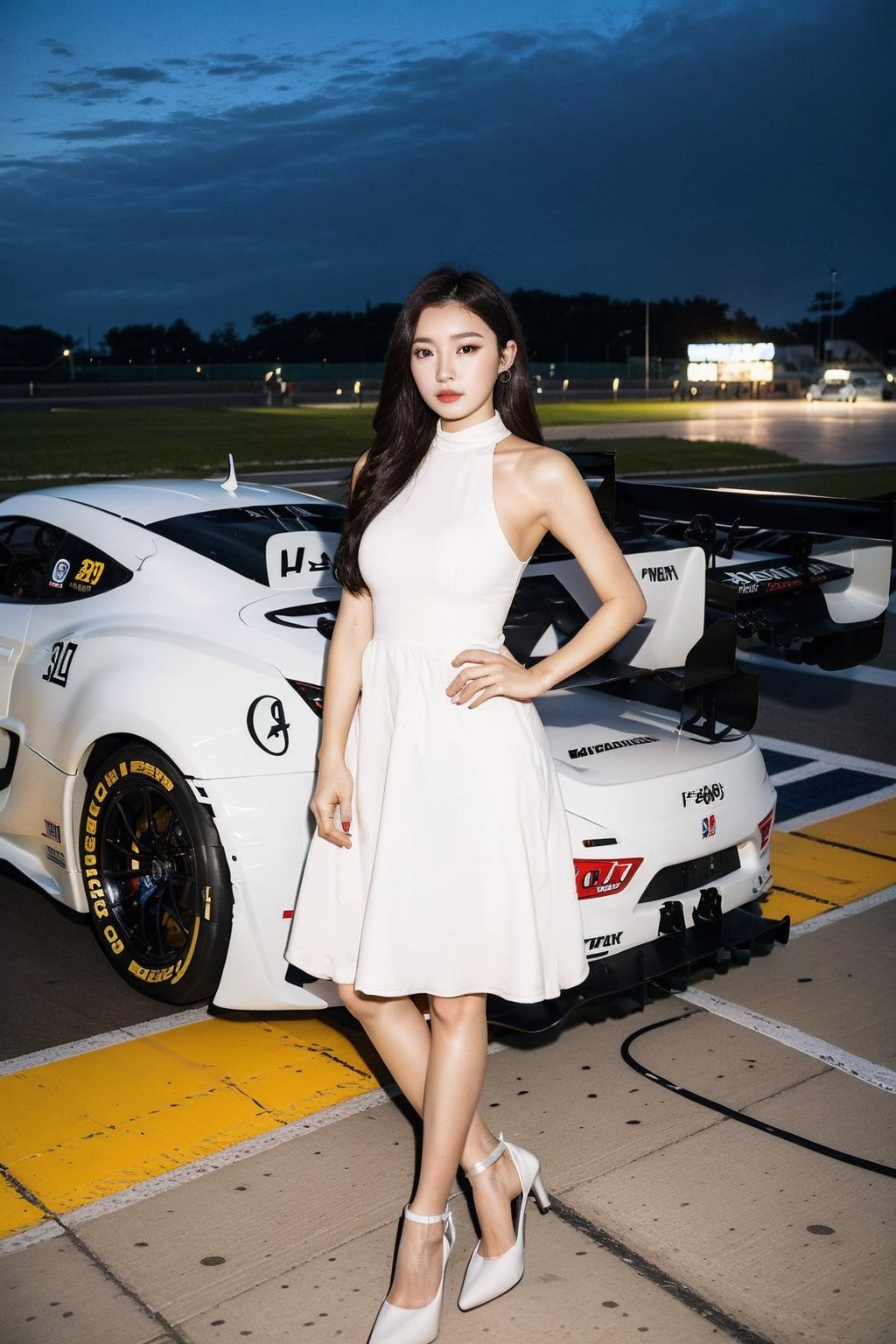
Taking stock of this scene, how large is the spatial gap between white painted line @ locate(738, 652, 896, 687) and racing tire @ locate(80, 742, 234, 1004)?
5.88 m

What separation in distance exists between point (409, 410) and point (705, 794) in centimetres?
158

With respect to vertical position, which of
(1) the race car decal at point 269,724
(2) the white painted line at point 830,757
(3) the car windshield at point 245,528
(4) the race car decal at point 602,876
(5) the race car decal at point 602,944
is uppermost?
(3) the car windshield at point 245,528

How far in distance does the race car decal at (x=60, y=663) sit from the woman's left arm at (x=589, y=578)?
210 centimetres

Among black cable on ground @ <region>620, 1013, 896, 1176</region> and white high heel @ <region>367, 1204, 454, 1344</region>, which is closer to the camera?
white high heel @ <region>367, 1204, 454, 1344</region>

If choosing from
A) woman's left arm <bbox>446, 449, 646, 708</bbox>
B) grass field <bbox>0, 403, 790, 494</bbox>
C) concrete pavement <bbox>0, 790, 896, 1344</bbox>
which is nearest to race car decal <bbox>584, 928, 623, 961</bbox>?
concrete pavement <bbox>0, 790, 896, 1344</bbox>

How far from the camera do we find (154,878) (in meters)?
4.07

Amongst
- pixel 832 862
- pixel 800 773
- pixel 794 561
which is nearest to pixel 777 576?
pixel 794 561

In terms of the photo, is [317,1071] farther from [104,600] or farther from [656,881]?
[104,600]

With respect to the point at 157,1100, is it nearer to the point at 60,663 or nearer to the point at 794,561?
the point at 60,663

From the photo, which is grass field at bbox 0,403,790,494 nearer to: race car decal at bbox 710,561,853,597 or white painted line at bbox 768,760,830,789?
white painted line at bbox 768,760,830,789

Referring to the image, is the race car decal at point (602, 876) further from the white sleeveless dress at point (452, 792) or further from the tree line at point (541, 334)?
the tree line at point (541, 334)

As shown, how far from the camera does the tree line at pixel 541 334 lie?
100750 millimetres

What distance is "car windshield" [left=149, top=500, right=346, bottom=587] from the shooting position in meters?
4.44

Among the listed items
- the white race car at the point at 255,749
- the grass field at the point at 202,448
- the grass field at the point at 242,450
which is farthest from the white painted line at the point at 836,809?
the grass field at the point at 202,448
